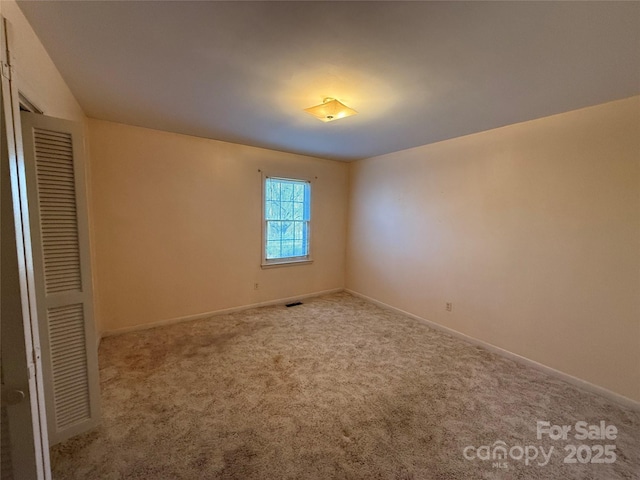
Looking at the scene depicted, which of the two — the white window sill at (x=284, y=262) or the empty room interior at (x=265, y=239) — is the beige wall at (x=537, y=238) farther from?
the white window sill at (x=284, y=262)

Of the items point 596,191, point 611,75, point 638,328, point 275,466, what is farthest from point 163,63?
point 638,328

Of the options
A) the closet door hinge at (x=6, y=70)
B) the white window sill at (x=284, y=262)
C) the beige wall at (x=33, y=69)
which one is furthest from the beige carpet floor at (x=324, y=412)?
the beige wall at (x=33, y=69)

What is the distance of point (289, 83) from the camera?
2012 millimetres

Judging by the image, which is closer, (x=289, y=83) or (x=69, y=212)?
(x=69, y=212)

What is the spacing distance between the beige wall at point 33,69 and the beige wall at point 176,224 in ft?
3.68

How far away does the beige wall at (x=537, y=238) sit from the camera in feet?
7.31

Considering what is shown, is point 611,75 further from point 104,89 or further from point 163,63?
point 104,89

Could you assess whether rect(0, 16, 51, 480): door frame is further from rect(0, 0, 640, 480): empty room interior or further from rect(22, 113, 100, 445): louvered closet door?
rect(22, 113, 100, 445): louvered closet door

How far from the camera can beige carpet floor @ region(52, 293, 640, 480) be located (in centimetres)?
161

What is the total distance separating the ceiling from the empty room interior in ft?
0.05

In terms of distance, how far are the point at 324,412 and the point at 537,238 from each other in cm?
258

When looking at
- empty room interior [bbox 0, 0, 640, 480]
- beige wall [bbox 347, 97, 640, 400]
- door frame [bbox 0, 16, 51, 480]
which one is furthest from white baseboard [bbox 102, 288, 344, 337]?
door frame [bbox 0, 16, 51, 480]

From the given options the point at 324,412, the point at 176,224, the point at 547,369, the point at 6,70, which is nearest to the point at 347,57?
the point at 6,70

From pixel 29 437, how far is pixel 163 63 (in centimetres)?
203
